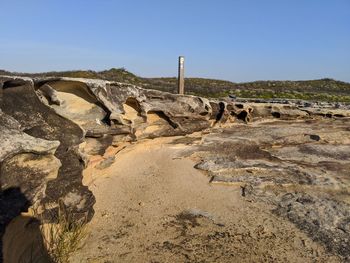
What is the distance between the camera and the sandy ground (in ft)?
18.8

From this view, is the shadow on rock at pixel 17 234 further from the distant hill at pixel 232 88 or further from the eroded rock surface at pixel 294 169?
the distant hill at pixel 232 88

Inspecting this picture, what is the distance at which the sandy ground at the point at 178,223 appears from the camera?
226 inches

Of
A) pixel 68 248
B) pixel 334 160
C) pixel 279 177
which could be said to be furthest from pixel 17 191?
pixel 334 160

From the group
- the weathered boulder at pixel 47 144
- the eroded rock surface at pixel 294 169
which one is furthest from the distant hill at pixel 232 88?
the weathered boulder at pixel 47 144

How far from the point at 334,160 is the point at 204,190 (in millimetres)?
3924

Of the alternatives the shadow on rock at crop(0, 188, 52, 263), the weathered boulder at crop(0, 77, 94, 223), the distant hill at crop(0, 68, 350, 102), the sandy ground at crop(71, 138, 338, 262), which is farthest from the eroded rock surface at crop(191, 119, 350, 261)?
the distant hill at crop(0, 68, 350, 102)

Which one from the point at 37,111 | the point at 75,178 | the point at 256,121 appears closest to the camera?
the point at 37,111

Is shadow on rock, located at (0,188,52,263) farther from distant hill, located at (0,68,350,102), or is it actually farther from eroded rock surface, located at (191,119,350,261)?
distant hill, located at (0,68,350,102)

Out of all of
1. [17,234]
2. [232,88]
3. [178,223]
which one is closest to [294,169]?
[178,223]

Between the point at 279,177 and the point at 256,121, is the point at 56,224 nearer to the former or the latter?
the point at 279,177

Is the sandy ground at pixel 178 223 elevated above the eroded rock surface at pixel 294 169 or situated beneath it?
situated beneath

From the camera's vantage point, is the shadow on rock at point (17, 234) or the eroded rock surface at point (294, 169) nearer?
the shadow on rock at point (17, 234)

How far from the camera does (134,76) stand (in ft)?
114

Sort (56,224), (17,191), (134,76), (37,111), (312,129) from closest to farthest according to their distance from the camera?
(17,191) < (56,224) < (37,111) < (312,129) < (134,76)
